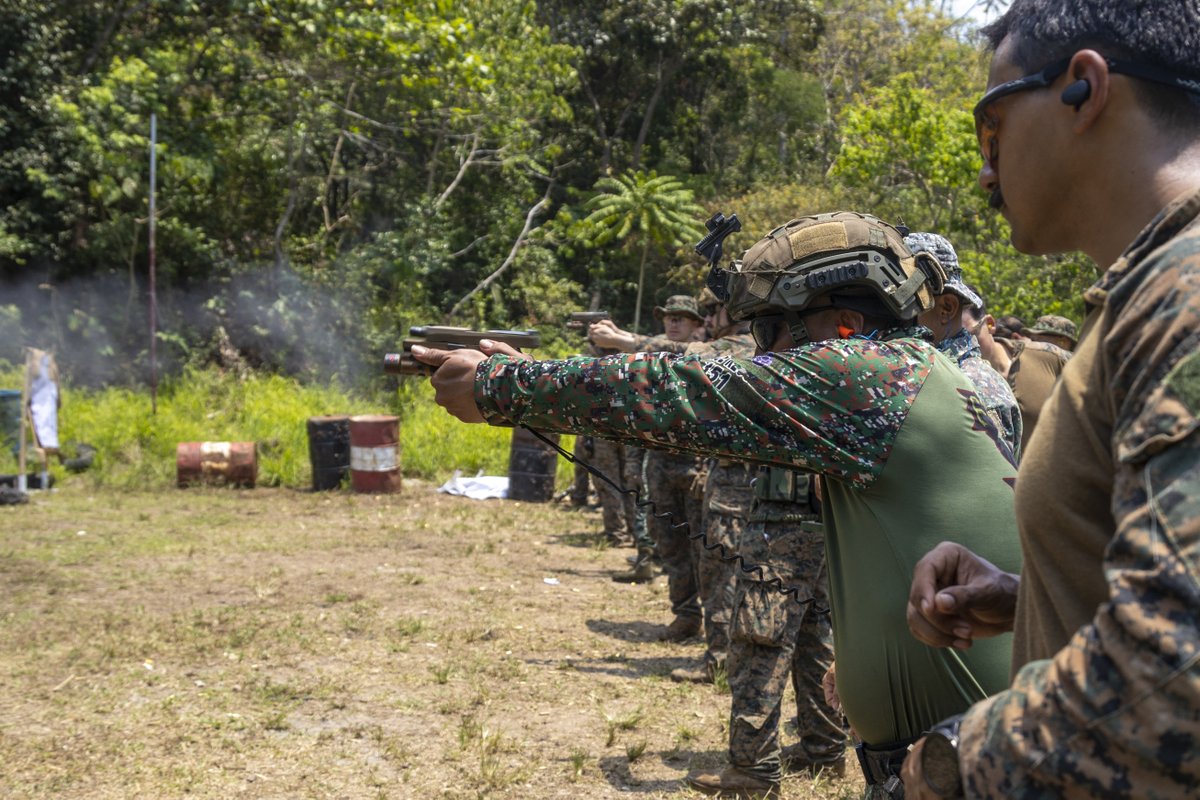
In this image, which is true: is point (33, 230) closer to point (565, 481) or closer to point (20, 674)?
point (565, 481)

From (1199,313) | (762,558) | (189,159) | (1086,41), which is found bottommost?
(762,558)

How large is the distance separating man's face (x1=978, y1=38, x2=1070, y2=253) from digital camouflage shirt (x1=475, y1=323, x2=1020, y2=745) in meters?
0.63

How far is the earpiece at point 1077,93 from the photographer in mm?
1540

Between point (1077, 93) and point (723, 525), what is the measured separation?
4983 mm

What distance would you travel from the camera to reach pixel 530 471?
13.9m

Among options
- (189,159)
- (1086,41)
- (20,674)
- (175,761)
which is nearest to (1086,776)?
(1086,41)

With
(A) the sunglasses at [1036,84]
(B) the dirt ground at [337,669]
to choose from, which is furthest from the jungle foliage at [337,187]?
(A) the sunglasses at [1036,84]

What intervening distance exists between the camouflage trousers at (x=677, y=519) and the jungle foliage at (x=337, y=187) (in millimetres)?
7633

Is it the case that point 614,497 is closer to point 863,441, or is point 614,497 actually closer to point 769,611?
point 769,611

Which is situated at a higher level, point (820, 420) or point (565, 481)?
point (820, 420)

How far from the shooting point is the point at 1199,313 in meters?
1.25

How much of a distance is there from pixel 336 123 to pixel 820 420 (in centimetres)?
2014

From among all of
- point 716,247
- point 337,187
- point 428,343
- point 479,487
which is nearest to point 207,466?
point 479,487

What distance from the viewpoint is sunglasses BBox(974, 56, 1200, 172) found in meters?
1.50
